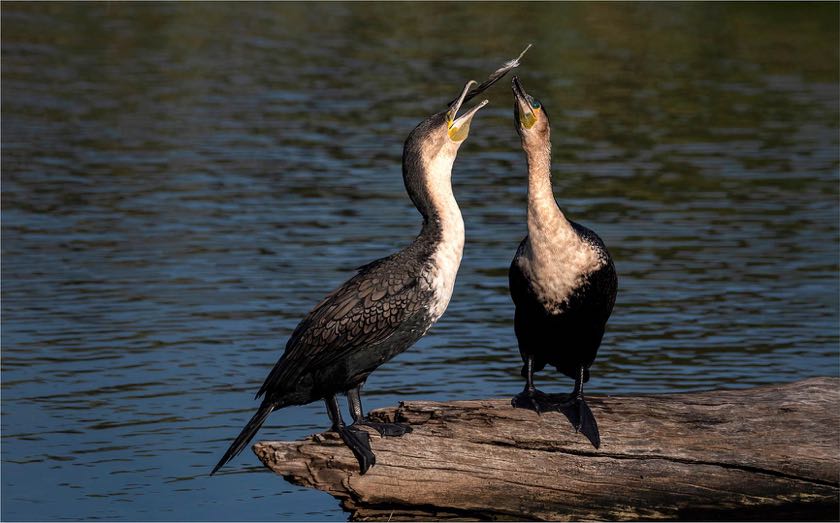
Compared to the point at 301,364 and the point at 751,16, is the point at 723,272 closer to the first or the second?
the point at 301,364

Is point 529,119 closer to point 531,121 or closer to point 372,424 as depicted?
point 531,121

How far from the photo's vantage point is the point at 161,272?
1307cm

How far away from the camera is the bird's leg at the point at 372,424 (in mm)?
7074

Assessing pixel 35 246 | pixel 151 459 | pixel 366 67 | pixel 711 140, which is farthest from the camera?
pixel 366 67

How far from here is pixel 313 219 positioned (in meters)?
15.1

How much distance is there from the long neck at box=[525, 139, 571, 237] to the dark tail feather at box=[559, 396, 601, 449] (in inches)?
33.4

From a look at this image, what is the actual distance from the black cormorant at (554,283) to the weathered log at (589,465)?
18 centimetres

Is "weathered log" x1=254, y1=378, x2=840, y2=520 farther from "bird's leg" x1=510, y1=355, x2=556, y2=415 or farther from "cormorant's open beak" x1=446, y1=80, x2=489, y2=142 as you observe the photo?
"cormorant's open beak" x1=446, y1=80, x2=489, y2=142

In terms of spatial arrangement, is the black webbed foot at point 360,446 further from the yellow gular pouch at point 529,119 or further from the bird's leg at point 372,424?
the yellow gular pouch at point 529,119

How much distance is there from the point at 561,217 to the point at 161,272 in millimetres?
6491

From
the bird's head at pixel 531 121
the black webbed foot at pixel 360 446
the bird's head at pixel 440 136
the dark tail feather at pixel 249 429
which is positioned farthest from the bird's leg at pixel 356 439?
the bird's head at pixel 531 121

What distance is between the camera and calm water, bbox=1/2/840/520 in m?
9.48

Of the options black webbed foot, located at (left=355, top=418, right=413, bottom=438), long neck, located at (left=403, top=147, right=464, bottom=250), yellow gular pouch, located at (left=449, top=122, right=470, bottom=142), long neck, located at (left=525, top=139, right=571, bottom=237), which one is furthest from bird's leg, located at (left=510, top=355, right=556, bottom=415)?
yellow gular pouch, located at (left=449, top=122, right=470, bottom=142)

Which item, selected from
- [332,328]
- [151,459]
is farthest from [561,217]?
[151,459]
